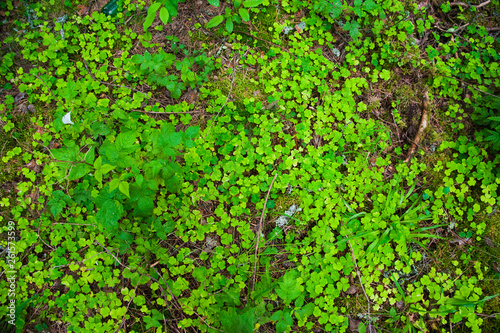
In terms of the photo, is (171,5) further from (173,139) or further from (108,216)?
(108,216)

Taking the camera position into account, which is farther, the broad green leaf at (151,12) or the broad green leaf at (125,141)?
the broad green leaf at (151,12)

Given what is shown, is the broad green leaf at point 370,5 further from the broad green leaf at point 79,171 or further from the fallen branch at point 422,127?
the broad green leaf at point 79,171

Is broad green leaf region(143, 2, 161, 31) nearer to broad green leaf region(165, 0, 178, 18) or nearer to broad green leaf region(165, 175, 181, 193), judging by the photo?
broad green leaf region(165, 0, 178, 18)

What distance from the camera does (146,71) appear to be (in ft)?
11.8

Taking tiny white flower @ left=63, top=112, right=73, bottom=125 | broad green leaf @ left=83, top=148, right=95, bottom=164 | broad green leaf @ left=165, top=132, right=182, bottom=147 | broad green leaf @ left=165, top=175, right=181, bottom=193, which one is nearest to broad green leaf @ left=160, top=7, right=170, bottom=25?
broad green leaf @ left=165, top=132, right=182, bottom=147

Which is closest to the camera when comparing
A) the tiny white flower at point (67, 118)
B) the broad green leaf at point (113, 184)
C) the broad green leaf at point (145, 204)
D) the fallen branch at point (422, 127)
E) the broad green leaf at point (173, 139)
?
the broad green leaf at point (113, 184)

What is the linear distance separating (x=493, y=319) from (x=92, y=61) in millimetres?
5590

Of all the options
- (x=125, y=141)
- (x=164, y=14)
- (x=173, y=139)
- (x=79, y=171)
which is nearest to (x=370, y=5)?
(x=164, y=14)

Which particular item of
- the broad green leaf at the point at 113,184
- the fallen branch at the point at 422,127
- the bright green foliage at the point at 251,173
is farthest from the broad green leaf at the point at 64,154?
the fallen branch at the point at 422,127

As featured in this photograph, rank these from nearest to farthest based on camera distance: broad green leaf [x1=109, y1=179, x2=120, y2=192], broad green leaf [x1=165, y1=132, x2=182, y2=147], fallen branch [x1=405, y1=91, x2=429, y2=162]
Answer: broad green leaf [x1=109, y1=179, x2=120, y2=192]
broad green leaf [x1=165, y1=132, x2=182, y2=147]
fallen branch [x1=405, y1=91, x2=429, y2=162]

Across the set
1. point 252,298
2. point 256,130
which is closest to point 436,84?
point 256,130

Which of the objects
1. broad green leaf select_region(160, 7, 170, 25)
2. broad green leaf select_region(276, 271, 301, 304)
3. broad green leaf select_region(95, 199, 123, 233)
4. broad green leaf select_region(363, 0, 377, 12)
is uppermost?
broad green leaf select_region(160, 7, 170, 25)

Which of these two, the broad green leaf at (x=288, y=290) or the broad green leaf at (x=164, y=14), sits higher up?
the broad green leaf at (x=164, y=14)

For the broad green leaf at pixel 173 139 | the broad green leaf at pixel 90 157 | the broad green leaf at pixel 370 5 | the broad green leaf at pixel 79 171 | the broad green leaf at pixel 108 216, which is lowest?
the broad green leaf at pixel 108 216
